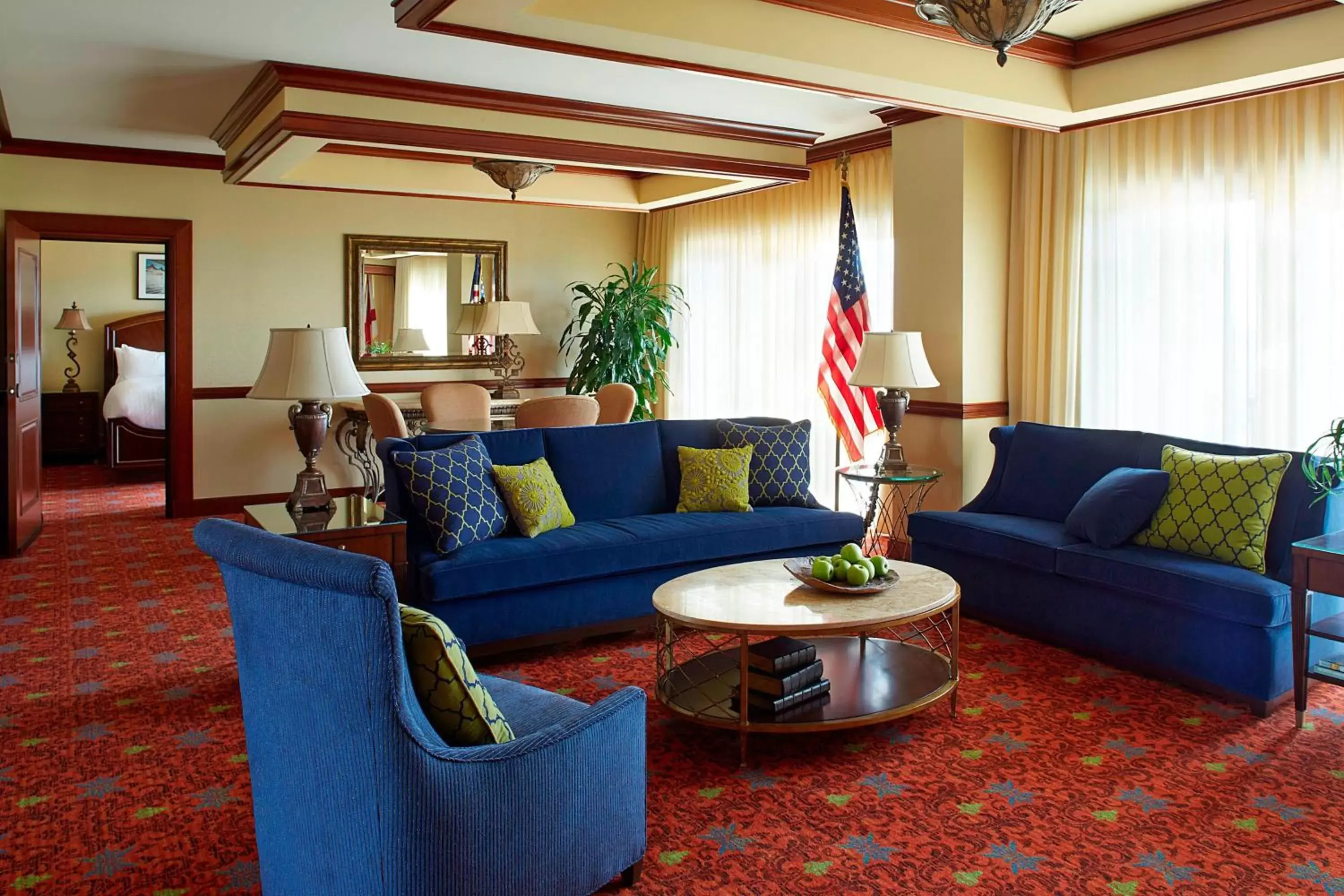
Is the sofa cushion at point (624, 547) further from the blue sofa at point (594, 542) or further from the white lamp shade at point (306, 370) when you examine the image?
the white lamp shade at point (306, 370)

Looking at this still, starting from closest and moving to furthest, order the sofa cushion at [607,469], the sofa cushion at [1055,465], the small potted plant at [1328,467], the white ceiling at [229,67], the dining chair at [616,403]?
the small potted plant at [1328,467] < the white ceiling at [229,67] < the sofa cushion at [1055,465] < the sofa cushion at [607,469] < the dining chair at [616,403]

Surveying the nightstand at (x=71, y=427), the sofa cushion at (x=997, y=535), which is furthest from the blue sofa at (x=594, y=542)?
the nightstand at (x=71, y=427)

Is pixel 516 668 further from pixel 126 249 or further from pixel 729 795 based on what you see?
pixel 126 249

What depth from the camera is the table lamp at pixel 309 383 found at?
393 cm

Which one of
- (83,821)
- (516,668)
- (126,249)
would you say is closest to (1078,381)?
(516,668)

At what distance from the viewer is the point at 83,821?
2922mm

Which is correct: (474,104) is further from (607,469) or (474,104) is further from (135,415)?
(135,415)

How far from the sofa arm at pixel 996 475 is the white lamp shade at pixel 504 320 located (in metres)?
3.94

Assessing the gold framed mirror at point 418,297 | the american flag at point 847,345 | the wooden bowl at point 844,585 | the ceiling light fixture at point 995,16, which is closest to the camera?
the ceiling light fixture at point 995,16

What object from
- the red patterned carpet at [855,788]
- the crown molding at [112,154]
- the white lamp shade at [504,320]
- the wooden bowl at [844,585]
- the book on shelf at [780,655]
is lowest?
the red patterned carpet at [855,788]

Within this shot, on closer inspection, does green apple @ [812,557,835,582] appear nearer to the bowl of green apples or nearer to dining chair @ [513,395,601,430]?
the bowl of green apples

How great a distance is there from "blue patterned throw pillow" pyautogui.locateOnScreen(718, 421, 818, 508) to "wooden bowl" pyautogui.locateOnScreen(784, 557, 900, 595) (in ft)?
4.65

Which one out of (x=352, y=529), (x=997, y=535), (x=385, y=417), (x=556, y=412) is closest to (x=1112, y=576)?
(x=997, y=535)

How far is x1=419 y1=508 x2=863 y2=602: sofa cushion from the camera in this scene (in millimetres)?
4172
